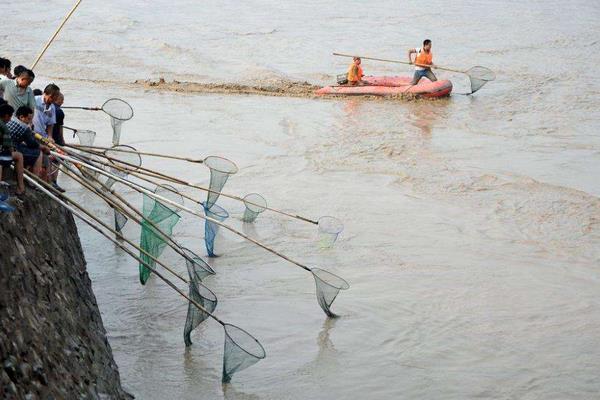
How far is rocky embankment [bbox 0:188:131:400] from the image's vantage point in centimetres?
521

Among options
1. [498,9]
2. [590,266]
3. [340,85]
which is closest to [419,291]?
[590,266]

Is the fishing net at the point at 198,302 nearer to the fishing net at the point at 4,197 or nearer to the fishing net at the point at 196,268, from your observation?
the fishing net at the point at 196,268

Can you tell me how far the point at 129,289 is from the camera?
9.53m

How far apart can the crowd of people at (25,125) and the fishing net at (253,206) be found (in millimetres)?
2633

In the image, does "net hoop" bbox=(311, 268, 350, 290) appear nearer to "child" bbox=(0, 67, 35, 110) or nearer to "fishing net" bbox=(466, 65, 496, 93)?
"child" bbox=(0, 67, 35, 110)

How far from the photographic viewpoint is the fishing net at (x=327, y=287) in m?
8.59

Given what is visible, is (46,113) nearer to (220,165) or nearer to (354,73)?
(220,165)

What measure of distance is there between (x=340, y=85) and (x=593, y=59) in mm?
6908

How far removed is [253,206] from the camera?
36.1 ft

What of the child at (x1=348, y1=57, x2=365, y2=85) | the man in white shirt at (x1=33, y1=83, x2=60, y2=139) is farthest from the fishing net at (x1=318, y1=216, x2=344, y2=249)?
the child at (x1=348, y1=57, x2=365, y2=85)

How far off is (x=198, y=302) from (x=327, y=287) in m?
1.30

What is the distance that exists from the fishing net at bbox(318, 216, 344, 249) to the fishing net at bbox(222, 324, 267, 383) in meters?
3.11

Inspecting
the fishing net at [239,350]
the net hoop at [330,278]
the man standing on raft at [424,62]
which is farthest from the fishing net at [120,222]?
the man standing on raft at [424,62]

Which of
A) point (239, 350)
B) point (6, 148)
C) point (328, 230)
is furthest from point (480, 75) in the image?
point (6, 148)
